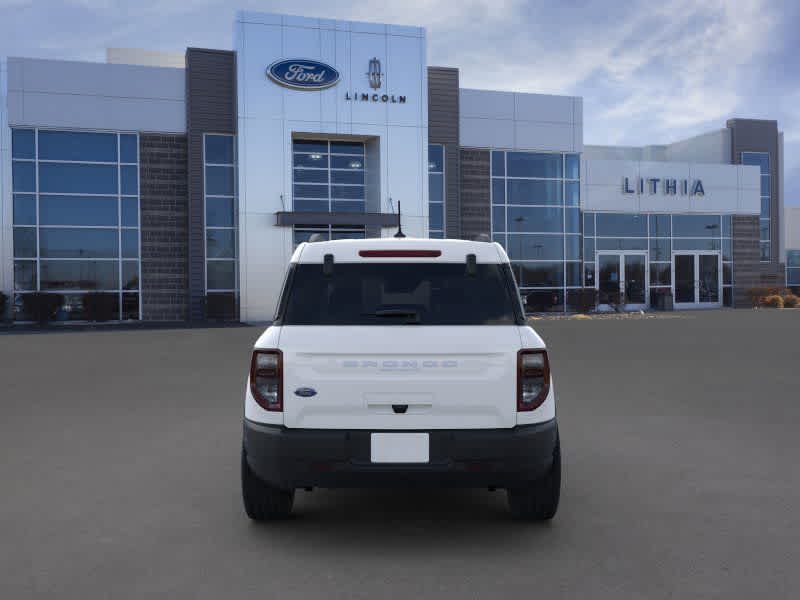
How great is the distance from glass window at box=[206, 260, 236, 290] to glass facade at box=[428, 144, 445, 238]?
8.10 m

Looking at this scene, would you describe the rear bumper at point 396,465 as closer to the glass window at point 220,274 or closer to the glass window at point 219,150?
the glass window at point 220,274

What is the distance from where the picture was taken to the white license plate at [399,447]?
4.33m

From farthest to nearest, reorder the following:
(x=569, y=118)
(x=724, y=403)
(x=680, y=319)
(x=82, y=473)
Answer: (x=569, y=118)
(x=680, y=319)
(x=724, y=403)
(x=82, y=473)

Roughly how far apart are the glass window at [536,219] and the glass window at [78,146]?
16032mm

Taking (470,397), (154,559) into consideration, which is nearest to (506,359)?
(470,397)

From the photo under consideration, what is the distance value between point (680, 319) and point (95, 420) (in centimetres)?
2396

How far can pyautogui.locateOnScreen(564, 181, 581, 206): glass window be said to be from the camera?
3409 centimetres

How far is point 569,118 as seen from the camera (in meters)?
33.6

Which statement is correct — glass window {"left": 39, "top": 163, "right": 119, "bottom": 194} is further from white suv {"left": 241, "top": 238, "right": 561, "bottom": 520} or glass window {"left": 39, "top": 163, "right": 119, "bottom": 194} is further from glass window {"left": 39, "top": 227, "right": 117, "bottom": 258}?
white suv {"left": 241, "top": 238, "right": 561, "bottom": 520}

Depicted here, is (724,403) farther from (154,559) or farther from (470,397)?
(154,559)

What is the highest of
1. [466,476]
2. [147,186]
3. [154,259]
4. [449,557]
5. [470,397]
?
[147,186]

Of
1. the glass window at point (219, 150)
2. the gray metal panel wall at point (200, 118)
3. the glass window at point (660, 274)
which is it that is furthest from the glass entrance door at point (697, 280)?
the gray metal panel wall at point (200, 118)

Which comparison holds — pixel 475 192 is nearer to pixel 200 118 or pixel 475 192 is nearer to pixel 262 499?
pixel 200 118

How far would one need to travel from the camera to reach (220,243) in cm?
2873
